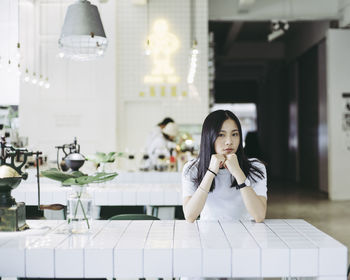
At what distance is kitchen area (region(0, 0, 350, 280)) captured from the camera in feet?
6.18

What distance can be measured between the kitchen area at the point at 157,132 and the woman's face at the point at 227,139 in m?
0.42

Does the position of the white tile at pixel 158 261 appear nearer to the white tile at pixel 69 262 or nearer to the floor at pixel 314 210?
the white tile at pixel 69 262

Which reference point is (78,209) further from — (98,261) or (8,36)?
(8,36)

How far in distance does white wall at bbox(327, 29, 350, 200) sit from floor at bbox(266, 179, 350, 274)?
45 cm

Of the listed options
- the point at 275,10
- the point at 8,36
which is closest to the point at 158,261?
the point at 8,36

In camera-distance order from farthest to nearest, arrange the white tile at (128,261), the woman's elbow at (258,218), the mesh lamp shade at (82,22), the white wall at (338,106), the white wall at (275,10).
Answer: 1. the white wall at (338,106)
2. the white wall at (275,10)
3. the mesh lamp shade at (82,22)
4. the woman's elbow at (258,218)
5. the white tile at (128,261)

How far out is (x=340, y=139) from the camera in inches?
396

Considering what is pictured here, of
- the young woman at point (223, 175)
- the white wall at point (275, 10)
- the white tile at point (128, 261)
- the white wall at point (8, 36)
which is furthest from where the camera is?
the white wall at point (275, 10)

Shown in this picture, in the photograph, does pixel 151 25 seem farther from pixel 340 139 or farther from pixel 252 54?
pixel 252 54

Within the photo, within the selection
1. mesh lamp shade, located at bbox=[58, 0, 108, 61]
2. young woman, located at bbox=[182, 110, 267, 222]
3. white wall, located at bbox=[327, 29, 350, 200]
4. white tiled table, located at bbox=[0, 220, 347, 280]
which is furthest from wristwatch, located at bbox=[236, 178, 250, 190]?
white wall, located at bbox=[327, 29, 350, 200]

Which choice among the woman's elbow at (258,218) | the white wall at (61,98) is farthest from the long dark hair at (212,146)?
the white wall at (61,98)

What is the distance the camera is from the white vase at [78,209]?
7.26ft

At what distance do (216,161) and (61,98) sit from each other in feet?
23.9

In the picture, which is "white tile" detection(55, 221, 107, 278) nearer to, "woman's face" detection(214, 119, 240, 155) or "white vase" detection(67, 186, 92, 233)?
"white vase" detection(67, 186, 92, 233)
